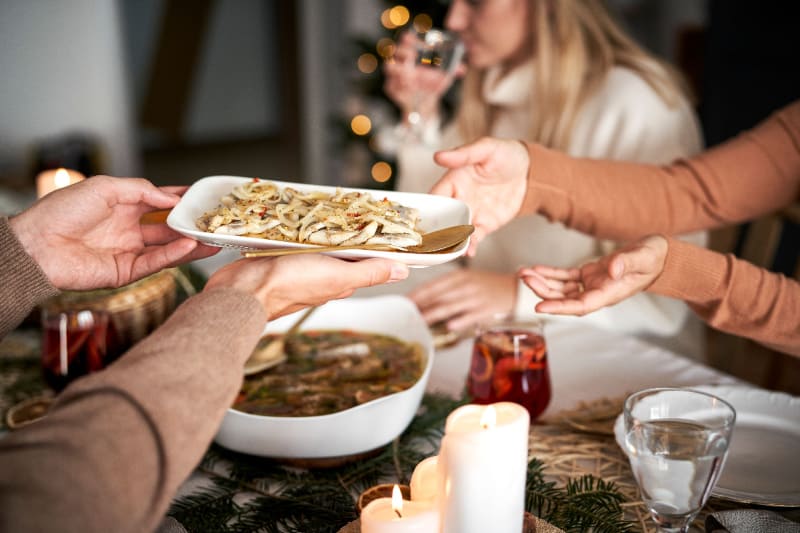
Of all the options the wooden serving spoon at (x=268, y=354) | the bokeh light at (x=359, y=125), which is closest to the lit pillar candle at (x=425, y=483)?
the wooden serving spoon at (x=268, y=354)

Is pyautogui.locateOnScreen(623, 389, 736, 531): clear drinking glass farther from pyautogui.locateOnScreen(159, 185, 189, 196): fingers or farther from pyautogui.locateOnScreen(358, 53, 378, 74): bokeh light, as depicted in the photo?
pyautogui.locateOnScreen(358, 53, 378, 74): bokeh light

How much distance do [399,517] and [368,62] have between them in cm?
316

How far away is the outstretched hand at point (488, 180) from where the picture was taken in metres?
1.33

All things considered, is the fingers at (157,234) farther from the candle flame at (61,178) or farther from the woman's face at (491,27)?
the woman's face at (491,27)

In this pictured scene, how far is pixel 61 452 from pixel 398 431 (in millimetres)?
538

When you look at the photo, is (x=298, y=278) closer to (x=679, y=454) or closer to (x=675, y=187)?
(x=679, y=454)

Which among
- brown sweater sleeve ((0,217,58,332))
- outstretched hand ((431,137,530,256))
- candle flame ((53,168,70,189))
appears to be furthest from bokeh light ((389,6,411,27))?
brown sweater sleeve ((0,217,58,332))

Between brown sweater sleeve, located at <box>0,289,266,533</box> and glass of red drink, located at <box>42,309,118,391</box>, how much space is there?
561 mm

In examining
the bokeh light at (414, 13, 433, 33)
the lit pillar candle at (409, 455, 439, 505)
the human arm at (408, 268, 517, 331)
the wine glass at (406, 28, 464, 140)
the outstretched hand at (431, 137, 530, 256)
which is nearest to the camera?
the lit pillar candle at (409, 455, 439, 505)

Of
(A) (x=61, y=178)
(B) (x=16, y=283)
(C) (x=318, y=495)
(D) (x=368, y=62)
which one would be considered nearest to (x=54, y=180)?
(A) (x=61, y=178)

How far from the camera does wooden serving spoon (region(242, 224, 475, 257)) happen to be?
0.98 meters

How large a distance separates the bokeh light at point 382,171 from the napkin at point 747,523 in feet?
9.17

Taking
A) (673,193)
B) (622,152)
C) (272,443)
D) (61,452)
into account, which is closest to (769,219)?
(622,152)

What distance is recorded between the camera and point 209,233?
104 centimetres
